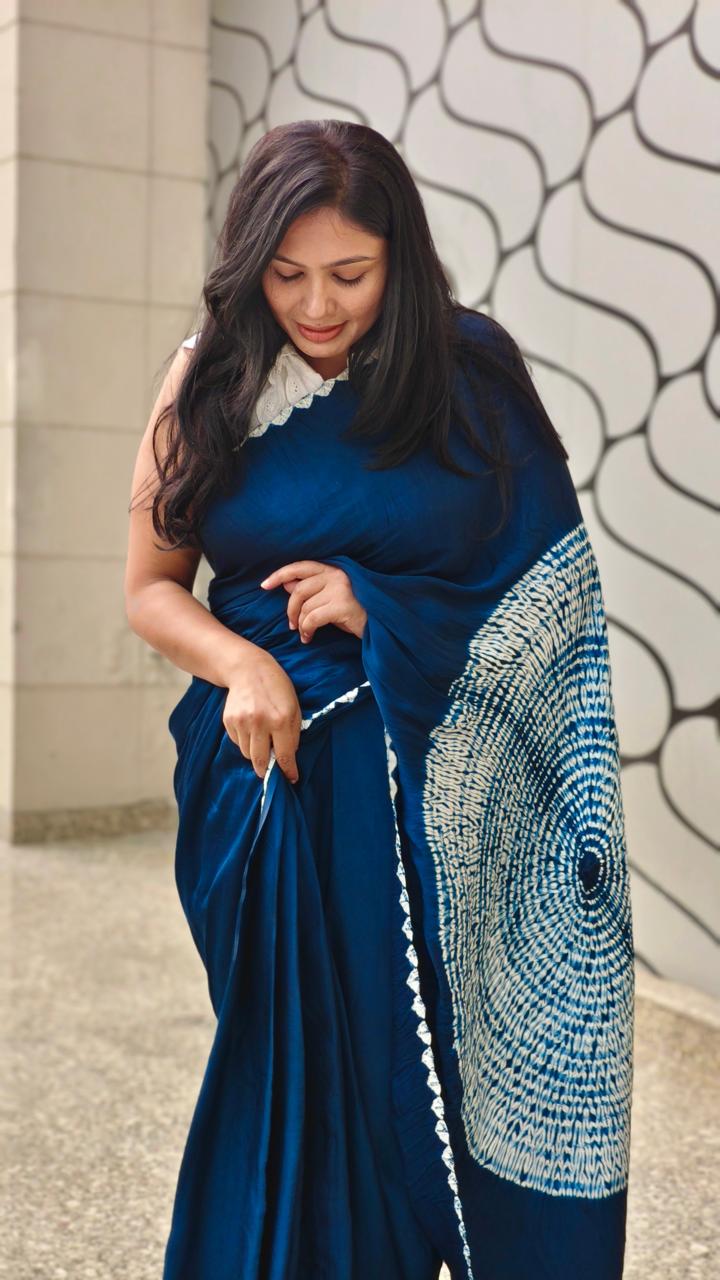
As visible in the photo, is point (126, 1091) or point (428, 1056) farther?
point (126, 1091)

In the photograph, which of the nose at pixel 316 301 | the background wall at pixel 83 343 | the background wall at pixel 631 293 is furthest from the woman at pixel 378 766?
the background wall at pixel 83 343

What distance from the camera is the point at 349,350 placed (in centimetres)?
147

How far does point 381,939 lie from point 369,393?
503mm

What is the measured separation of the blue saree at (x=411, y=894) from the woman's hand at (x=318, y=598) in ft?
0.05

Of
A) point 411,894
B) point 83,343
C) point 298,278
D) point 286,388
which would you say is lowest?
point 83,343

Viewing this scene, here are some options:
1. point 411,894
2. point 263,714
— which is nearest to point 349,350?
point 263,714

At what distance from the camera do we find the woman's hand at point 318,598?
1414 millimetres

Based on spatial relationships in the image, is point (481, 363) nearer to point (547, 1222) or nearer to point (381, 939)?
point (381, 939)

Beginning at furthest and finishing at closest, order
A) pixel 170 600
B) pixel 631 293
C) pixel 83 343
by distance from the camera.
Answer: pixel 83 343, pixel 631 293, pixel 170 600

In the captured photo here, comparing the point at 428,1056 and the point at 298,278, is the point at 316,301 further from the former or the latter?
the point at 428,1056

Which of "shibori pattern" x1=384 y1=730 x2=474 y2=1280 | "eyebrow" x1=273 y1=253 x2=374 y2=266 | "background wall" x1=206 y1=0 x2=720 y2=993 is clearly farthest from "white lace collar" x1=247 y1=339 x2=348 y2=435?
"background wall" x1=206 y1=0 x2=720 y2=993

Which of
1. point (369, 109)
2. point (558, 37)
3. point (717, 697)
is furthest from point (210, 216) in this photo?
point (717, 697)

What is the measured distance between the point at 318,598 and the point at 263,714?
0.38ft

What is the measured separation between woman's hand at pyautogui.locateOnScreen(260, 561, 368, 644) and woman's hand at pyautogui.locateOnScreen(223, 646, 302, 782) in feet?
0.18
